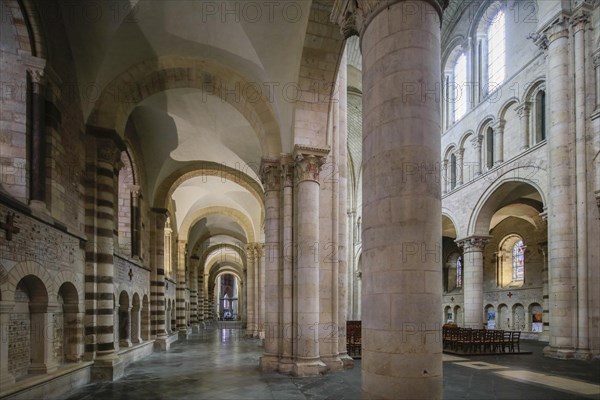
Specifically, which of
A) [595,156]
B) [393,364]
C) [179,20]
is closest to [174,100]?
[179,20]

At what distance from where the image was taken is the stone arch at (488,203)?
2009cm

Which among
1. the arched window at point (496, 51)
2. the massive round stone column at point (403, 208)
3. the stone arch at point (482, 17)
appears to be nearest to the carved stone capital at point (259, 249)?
the arched window at point (496, 51)

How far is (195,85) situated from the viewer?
44.8 ft

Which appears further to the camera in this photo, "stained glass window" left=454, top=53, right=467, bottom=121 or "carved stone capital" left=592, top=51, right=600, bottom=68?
"stained glass window" left=454, top=53, right=467, bottom=121

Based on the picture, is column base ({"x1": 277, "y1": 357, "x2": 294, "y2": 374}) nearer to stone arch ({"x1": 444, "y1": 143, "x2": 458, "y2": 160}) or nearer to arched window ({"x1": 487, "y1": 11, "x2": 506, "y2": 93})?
arched window ({"x1": 487, "y1": 11, "x2": 506, "y2": 93})

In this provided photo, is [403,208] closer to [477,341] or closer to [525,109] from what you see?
[477,341]

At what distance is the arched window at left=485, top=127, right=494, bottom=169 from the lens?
72.0 ft

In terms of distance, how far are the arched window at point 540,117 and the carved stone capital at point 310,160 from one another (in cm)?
1160

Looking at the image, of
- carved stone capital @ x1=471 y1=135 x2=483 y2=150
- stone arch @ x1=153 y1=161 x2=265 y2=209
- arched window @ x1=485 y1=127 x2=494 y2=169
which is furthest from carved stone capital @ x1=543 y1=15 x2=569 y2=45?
stone arch @ x1=153 y1=161 x2=265 y2=209

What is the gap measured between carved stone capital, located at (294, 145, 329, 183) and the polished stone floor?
513cm

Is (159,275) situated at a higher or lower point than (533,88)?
lower

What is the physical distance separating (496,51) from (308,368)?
18598mm

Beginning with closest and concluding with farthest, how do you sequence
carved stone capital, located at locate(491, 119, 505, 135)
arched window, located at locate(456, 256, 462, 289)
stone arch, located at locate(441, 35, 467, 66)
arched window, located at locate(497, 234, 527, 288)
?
1. carved stone capital, located at locate(491, 119, 505, 135)
2. stone arch, located at locate(441, 35, 467, 66)
3. arched window, located at locate(497, 234, 527, 288)
4. arched window, located at locate(456, 256, 462, 289)

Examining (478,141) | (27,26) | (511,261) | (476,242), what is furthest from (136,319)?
(511,261)
